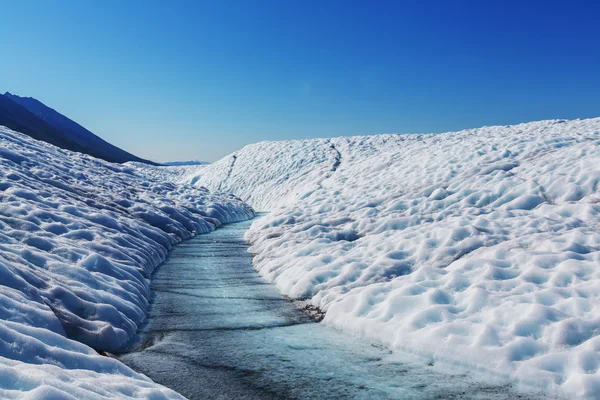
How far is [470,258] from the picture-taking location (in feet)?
30.9

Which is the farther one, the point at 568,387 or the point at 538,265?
the point at 538,265

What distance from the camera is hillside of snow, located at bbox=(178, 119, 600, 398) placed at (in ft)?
20.6

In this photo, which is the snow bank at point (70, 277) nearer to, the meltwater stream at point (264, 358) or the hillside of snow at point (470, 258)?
the meltwater stream at point (264, 358)

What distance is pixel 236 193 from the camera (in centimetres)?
4484

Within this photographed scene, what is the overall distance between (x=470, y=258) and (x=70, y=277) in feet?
26.5

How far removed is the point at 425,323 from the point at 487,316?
3.20 feet

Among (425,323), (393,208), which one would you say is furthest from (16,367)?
(393,208)

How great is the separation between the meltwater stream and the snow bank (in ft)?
2.16

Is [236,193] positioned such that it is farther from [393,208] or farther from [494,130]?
[393,208]

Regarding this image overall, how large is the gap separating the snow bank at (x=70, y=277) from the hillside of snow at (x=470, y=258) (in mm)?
3653

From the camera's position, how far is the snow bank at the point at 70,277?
461cm

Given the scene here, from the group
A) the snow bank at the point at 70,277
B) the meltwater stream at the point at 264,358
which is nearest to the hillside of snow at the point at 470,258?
the meltwater stream at the point at 264,358

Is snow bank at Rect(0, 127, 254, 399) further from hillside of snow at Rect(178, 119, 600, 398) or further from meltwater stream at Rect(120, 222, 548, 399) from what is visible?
hillside of snow at Rect(178, 119, 600, 398)

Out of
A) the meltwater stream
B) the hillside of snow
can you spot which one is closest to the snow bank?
the meltwater stream
